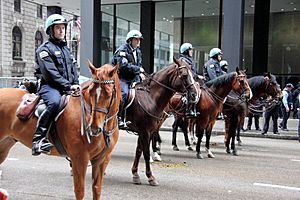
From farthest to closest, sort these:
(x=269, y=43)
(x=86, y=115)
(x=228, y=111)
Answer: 1. (x=269, y=43)
2. (x=228, y=111)
3. (x=86, y=115)

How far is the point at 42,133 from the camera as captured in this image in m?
5.37

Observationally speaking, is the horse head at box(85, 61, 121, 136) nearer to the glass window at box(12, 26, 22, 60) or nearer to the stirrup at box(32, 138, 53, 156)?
the stirrup at box(32, 138, 53, 156)

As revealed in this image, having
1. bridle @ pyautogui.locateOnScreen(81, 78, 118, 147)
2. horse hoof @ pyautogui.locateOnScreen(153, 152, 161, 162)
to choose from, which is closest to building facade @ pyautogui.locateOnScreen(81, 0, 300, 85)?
horse hoof @ pyautogui.locateOnScreen(153, 152, 161, 162)

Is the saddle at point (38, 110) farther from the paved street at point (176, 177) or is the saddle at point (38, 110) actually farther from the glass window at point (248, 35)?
the glass window at point (248, 35)

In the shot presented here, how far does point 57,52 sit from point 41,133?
1156mm

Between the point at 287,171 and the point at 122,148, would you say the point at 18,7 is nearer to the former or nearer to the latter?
the point at 122,148

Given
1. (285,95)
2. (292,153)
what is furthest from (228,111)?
(285,95)

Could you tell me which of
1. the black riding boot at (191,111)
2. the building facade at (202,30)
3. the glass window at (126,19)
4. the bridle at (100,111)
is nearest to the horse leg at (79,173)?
the bridle at (100,111)

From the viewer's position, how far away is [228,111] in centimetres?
1233

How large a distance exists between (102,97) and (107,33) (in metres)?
24.2

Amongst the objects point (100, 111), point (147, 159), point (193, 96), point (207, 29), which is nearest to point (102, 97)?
point (100, 111)

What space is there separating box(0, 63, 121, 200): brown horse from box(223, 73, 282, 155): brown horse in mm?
7183

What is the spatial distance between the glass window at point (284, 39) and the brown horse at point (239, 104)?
11.9 metres

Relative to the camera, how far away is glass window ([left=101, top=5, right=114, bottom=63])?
1105 inches
